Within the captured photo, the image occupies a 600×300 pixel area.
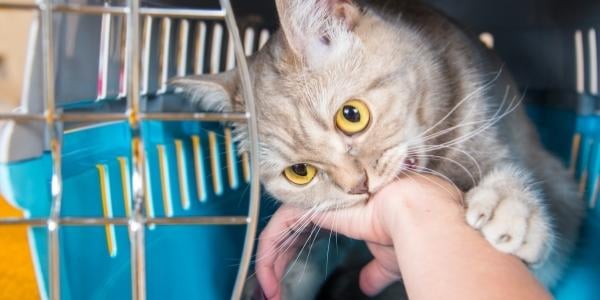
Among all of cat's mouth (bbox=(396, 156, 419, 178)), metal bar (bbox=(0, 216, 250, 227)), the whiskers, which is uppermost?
the whiskers

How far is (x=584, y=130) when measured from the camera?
133cm

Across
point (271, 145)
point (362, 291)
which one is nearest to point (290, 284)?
point (362, 291)

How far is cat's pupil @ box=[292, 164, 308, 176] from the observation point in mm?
958

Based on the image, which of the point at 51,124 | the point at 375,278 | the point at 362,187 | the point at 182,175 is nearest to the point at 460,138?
the point at 362,187

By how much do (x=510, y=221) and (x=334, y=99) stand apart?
0.31 metres

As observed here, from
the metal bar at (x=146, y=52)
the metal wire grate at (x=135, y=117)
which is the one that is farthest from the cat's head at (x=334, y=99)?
the metal wire grate at (x=135, y=117)

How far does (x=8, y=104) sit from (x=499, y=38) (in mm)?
1262

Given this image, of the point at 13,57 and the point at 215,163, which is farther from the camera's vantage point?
the point at 215,163

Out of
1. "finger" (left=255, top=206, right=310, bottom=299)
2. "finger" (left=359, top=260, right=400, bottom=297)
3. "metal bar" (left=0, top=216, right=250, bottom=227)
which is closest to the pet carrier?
"metal bar" (left=0, top=216, right=250, bottom=227)

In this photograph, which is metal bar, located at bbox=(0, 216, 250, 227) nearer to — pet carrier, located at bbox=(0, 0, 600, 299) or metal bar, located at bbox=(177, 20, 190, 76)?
pet carrier, located at bbox=(0, 0, 600, 299)

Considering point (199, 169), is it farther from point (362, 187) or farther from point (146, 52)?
point (362, 187)

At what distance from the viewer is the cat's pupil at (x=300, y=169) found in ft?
3.14

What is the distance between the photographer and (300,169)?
3.16 ft

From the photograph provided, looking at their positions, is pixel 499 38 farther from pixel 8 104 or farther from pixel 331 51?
pixel 8 104
